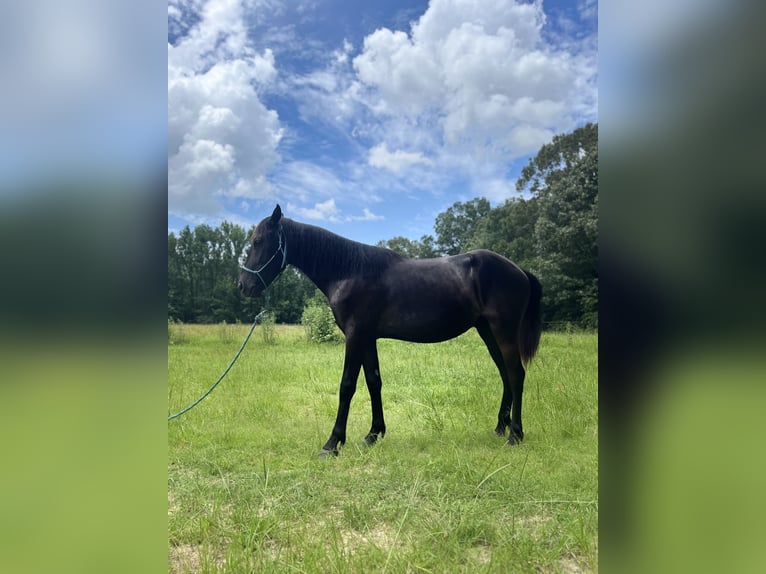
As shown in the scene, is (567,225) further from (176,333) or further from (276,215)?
(176,333)

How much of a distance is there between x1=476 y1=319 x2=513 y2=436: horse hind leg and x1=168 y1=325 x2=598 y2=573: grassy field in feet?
→ 0.49

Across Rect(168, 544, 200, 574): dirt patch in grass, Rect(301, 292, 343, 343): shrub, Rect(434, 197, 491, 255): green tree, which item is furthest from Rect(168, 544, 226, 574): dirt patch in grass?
Rect(301, 292, 343, 343): shrub

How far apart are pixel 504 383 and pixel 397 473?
166cm

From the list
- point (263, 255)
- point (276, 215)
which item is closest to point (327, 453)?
point (263, 255)

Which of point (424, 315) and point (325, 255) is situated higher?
point (325, 255)

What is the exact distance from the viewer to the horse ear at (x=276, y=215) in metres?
3.93

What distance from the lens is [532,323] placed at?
13.9 feet

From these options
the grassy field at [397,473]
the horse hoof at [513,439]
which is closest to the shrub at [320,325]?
the grassy field at [397,473]

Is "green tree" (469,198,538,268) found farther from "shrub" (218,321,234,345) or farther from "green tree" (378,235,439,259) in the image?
"shrub" (218,321,234,345)
